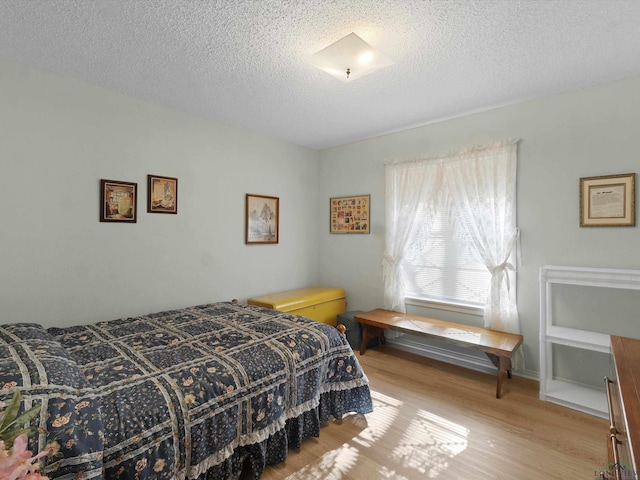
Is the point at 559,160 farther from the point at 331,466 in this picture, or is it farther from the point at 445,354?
the point at 331,466

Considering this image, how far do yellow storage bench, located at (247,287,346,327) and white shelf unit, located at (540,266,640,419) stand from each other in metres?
2.20

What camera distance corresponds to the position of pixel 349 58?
206 centimetres

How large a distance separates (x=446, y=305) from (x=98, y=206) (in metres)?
3.43

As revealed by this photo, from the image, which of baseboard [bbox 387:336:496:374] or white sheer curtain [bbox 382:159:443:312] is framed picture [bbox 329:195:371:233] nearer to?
white sheer curtain [bbox 382:159:443:312]

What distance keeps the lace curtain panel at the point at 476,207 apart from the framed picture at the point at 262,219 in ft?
4.82

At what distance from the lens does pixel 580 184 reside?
264 cm

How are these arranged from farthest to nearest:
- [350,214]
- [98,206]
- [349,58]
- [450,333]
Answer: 1. [350,214]
2. [450,333]
3. [98,206]
4. [349,58]

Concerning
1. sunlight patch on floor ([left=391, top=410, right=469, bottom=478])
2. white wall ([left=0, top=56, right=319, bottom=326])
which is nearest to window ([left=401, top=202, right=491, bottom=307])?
sunlight patch on floor ([left=391, top=410, right=469, bottom=478])

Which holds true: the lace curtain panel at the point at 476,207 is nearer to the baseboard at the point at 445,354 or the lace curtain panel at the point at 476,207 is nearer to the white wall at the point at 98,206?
the baseboard at the point at 445,354

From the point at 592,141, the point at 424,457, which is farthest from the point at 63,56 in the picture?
the point at 592,141

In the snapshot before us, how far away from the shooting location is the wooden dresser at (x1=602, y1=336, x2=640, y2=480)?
93 cm

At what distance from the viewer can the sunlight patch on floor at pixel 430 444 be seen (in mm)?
1901

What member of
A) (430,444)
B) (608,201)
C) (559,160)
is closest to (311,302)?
(430,444)

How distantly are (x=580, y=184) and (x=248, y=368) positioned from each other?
294 centimetres
